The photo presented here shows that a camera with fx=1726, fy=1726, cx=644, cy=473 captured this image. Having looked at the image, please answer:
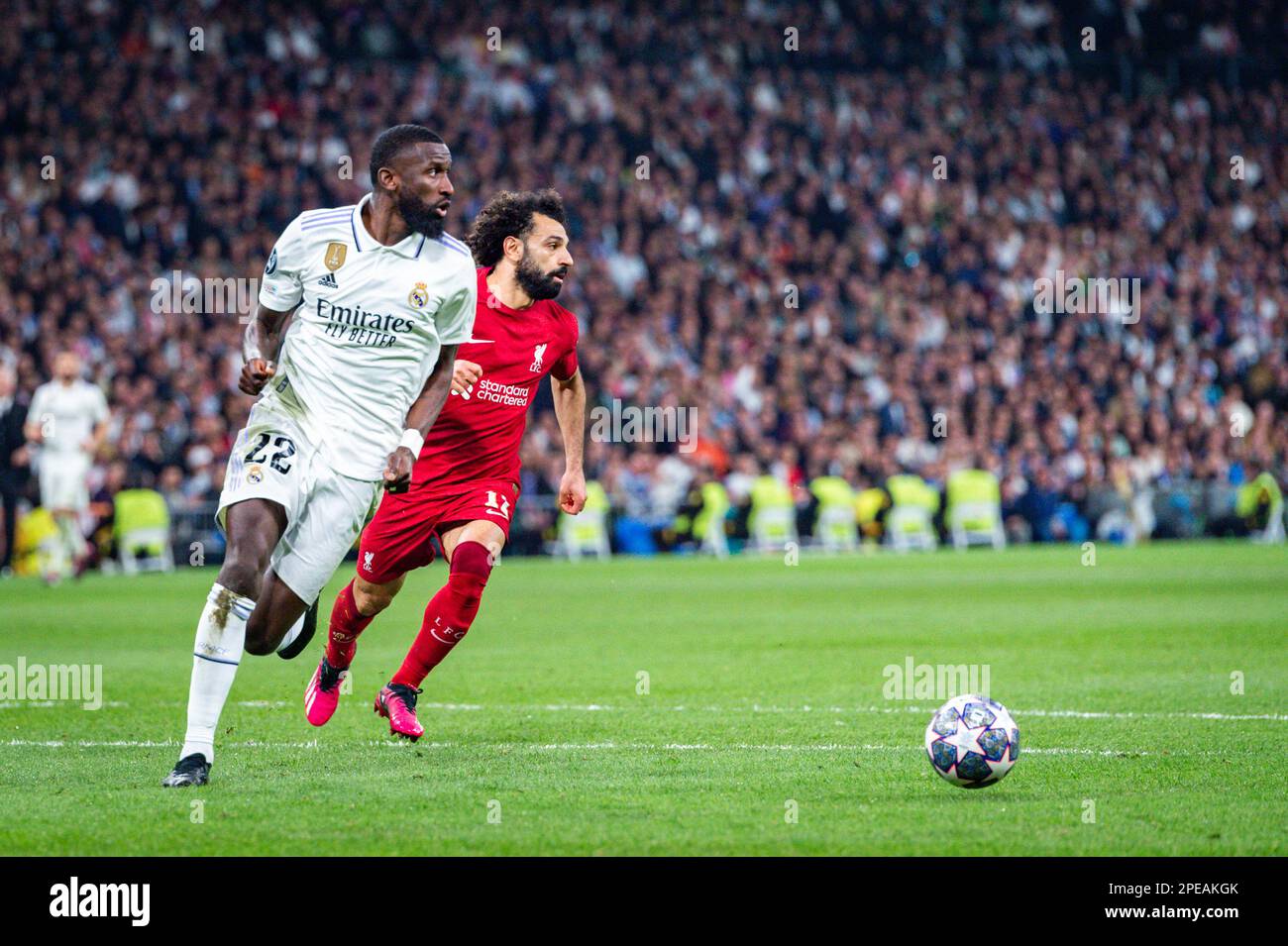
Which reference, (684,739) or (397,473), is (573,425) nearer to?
(684,739)

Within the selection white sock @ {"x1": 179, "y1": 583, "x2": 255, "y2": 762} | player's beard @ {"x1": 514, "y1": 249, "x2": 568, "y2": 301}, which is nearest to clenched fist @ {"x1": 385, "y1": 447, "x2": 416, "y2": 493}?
white sock @ {"x1": 179, "y1": 583, "x2": 255, "y2": 762}

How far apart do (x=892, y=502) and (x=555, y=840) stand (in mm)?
23743

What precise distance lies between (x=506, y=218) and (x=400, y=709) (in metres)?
2.54

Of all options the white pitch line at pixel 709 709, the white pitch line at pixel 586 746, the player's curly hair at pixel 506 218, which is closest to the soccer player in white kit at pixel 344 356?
the white pitch line at pixel 586 746

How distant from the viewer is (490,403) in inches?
340

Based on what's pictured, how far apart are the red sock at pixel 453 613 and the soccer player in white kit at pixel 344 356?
0.93m

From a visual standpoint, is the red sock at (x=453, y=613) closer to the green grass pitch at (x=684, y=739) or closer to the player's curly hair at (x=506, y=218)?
the green grass pitch at (x=684, y=739)

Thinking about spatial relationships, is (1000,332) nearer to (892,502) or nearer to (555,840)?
(892,502)

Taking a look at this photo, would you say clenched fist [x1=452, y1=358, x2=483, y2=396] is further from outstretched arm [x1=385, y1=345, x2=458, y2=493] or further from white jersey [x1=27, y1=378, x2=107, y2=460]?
white jersey [x1=27, y1=378, x2=107, y2=460]

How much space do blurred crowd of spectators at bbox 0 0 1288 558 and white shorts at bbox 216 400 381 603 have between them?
16.9 meters

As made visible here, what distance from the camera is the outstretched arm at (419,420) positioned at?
7074 millimetres

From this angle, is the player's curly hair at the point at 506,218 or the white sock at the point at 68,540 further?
the white sock at the point at 68,540

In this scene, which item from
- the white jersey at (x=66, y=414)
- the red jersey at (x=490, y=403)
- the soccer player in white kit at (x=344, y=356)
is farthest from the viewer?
the white jersey at (x=66, y=414)
